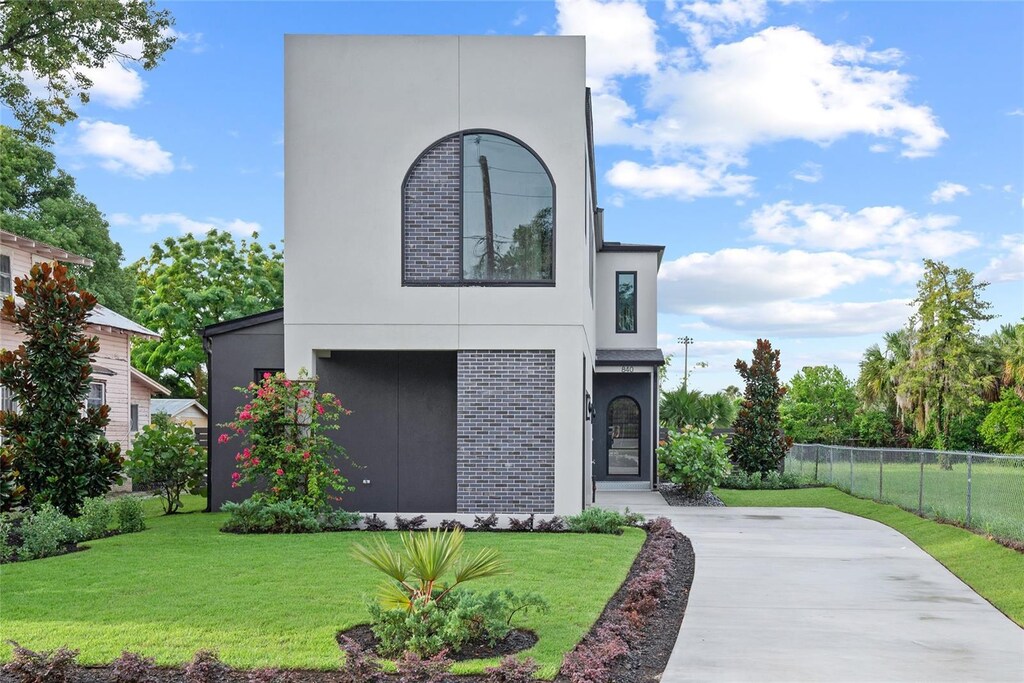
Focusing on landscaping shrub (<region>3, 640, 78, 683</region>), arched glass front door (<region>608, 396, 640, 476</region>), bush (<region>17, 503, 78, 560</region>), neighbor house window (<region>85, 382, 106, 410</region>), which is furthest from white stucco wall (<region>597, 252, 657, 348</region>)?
landscaping shrub (<region>3, 640, 78, 683</region>)

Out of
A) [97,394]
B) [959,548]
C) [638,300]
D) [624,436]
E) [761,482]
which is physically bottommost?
[761,482]

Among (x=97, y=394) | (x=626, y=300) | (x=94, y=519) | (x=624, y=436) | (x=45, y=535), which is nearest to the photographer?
(x=45, y=535)

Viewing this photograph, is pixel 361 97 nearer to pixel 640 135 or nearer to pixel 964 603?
pixel 640 135

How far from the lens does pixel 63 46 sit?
17.2 metres

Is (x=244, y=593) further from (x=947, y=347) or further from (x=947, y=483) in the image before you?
(x=947, y=347)

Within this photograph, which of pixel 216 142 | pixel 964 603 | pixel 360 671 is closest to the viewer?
pixel 360 671

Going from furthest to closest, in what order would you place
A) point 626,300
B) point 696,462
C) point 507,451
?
point 626,300, point 696,462, point 507,451

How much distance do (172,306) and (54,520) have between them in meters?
28.5

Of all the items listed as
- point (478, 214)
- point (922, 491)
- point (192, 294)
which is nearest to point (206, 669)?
point (478, 214)

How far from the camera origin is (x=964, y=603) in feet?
28.3

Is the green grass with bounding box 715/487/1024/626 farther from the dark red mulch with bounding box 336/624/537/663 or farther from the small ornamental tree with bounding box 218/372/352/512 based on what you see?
the small ornamental tree with bounding box 218/372/352/512

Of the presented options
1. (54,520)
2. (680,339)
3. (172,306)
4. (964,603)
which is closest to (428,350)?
(54,520)

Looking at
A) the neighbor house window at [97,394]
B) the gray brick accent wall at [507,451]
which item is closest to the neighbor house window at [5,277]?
the neighbor house window at [97,394]

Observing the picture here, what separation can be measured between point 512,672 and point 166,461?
1186 centimetres
